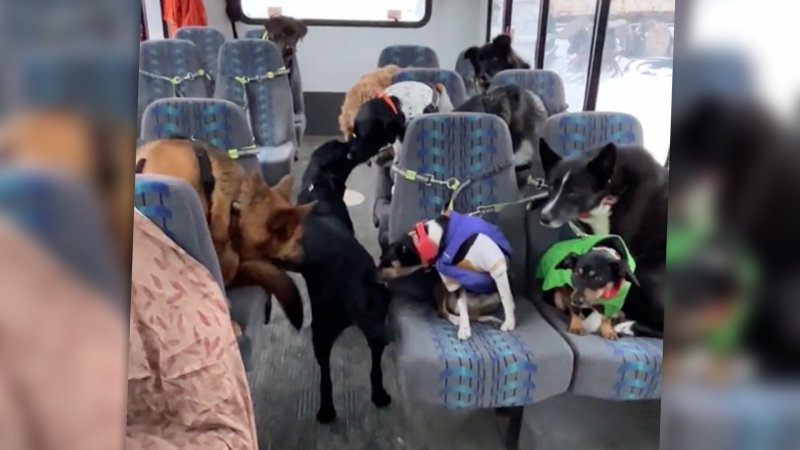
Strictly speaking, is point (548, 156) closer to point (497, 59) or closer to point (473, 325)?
point (473, 325)

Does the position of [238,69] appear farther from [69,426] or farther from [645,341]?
[69,426]

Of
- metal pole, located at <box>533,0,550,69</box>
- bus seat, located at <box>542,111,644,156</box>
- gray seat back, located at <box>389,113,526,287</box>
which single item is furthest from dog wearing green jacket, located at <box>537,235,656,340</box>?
metal pole, located at <box>533,0,550,69</box>

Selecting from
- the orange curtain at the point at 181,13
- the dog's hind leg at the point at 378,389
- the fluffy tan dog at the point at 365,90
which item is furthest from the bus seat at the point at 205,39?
the dog's hind leg at the point at 378,389

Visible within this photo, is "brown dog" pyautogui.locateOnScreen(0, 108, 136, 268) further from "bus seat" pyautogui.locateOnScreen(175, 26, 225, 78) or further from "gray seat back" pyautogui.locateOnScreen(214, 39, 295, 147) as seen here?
"bus seat" pyautogui.locateOnScreen(175, 26, 225, 78)

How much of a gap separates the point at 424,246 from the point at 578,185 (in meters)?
0.47

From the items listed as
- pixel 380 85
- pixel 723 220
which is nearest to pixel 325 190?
pixel 380 85

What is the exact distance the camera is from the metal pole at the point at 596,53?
9.51 ft

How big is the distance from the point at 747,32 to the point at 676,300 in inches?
5.4

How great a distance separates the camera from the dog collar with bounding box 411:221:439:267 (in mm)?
1749

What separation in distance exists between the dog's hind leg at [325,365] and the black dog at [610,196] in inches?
28.6

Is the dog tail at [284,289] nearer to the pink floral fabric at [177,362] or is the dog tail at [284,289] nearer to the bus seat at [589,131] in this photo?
the pink floral fabric at [177,362]

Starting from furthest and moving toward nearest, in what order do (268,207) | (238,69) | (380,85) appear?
(238,69) < (380,85) < (268,207)

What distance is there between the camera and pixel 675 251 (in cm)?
34

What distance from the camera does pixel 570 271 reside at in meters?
1.72
